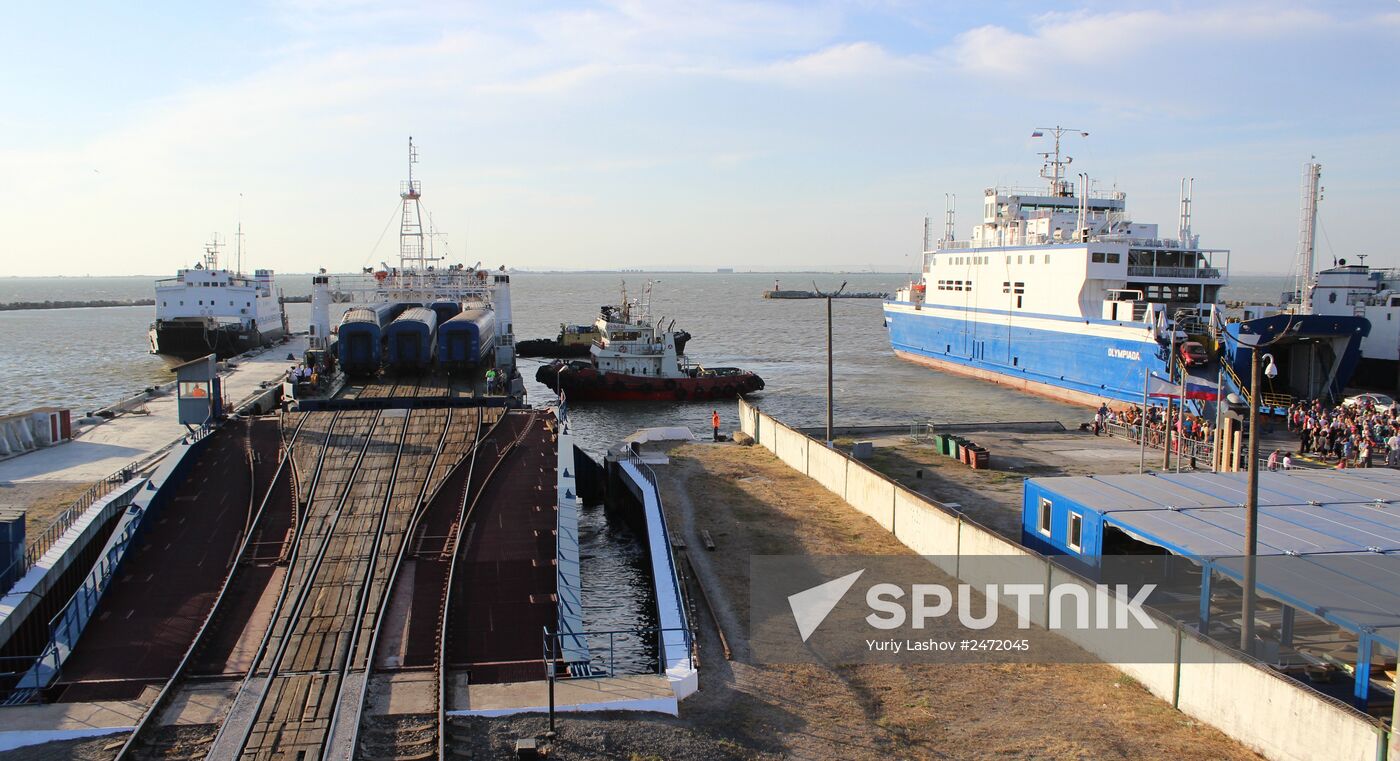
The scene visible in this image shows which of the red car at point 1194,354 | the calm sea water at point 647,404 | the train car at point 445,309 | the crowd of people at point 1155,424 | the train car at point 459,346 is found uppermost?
the train car at point 445,309

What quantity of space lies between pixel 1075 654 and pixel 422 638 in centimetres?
832

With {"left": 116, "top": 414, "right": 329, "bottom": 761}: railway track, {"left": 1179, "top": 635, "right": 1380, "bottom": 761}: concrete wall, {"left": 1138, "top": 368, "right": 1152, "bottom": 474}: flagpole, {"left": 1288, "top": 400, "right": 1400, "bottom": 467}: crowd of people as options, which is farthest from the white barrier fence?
{"left": 1288, "top": 400, "right": 1400, "bottom": 467}: crowd of people

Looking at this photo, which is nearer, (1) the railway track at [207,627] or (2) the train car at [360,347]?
(1) the railway track at [207,627]

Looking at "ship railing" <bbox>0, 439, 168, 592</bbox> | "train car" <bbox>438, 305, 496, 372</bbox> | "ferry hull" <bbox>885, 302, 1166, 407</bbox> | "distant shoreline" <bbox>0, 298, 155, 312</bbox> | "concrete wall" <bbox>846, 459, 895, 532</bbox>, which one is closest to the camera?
"ship railing" <bbox>0, 439, 168, 592</bbox>

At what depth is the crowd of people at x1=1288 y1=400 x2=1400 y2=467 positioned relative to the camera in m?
23.0

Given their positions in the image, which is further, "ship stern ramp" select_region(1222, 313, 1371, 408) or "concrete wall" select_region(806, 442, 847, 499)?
"ship stern ramp" select_region(1222, 313, 1371, 408)

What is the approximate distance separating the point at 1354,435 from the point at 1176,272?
22208 mm

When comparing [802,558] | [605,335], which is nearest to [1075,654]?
[802,558]

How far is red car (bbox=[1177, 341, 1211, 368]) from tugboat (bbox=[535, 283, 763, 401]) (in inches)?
795

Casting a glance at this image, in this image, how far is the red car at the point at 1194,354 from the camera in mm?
35188

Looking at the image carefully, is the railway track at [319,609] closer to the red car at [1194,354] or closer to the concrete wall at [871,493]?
the concrete wall at [871,493]

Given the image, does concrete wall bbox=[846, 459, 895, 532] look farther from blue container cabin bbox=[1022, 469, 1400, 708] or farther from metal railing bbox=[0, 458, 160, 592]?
metal railing bbox=[0, 458, 160, 592]

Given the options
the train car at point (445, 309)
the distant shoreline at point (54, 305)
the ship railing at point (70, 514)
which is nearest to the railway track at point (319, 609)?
the ship railing at point (70, 514)

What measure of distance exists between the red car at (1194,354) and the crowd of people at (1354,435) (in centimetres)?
664
